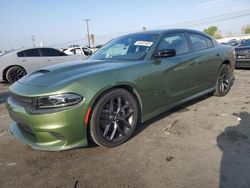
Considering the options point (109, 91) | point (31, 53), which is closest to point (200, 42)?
point (109, 91)

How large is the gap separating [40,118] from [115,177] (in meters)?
1.03

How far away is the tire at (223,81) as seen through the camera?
215 inches

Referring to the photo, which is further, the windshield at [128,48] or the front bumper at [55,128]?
the windshield at [128,48]

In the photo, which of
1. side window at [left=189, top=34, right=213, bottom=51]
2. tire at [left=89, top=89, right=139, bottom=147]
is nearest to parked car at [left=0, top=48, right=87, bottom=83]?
side window at [left=189, top=34, right=213, bottom=51]

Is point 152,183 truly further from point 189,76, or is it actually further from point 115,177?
point 189,76

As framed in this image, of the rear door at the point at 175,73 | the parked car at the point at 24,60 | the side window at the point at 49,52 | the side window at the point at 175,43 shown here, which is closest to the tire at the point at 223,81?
the rear door at the point at 175,73

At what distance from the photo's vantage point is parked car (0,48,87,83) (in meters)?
9.50

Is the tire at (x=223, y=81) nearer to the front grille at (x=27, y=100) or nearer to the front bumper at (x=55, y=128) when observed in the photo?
the front bumper at (x=55, y=128)

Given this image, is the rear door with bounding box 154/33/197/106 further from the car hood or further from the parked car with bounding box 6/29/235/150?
the car hood

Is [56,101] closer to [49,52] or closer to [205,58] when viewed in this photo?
[205,58]

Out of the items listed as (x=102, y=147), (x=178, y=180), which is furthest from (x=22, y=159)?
(x=178, y=180)

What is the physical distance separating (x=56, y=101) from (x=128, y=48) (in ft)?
5.80

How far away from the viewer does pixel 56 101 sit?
2.84 meters

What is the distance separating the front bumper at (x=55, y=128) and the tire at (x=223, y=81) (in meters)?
3.55
